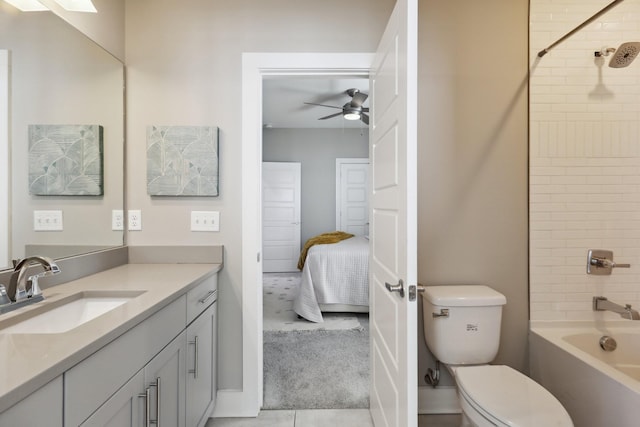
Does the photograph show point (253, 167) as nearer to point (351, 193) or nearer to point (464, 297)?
point (464, 297)

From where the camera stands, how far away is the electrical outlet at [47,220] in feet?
4.27

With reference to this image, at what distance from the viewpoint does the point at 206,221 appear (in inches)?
73.5

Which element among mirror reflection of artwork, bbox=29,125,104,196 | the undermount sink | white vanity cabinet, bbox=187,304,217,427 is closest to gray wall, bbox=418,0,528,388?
white vanity cabinet, bbox=187,304,217,427

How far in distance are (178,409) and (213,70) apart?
176 cm

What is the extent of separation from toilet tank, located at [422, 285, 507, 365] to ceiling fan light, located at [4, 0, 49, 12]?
87.7 inches

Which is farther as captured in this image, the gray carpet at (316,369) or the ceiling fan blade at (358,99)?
the ceiling fan blade at (358,99)

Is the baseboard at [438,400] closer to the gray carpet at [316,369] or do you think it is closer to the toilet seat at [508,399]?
the gray carpet at [316,369]

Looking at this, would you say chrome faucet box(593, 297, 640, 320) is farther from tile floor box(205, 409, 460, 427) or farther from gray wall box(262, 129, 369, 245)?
gray wall box(262, 129, 369, 245)

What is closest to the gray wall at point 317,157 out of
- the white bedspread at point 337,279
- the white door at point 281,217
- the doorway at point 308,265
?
the doorway at point 308,265

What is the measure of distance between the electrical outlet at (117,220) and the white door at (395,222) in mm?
1463

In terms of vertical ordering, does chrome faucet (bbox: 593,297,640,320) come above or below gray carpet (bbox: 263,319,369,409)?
above

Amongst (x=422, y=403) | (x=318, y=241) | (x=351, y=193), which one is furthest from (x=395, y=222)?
(x=351, y=193)

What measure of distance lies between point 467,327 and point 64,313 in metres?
1.80

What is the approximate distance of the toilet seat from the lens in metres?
1.10
